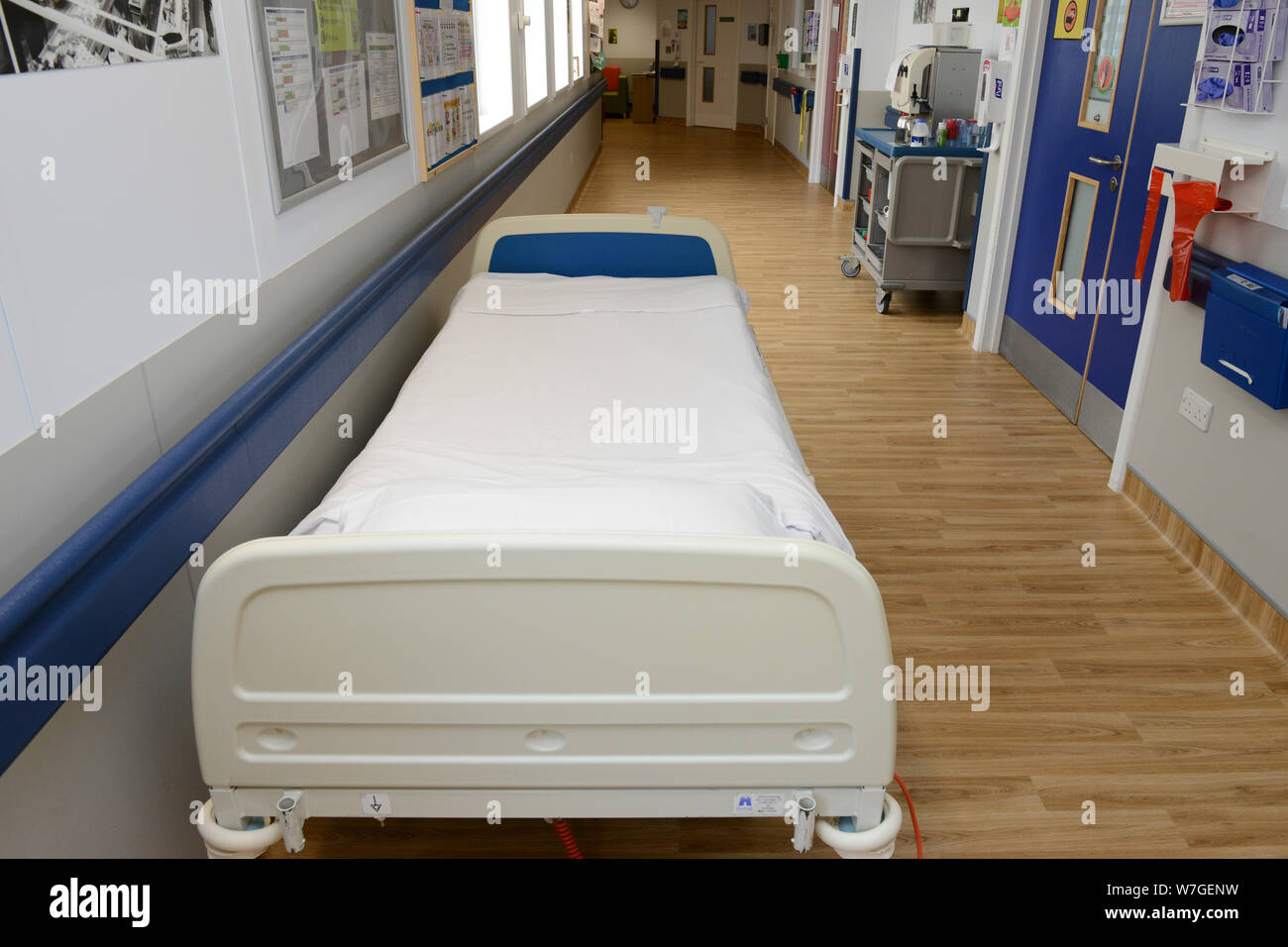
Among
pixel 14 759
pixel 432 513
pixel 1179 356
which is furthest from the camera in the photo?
pixel 1179 356

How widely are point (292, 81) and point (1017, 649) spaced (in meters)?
2.24

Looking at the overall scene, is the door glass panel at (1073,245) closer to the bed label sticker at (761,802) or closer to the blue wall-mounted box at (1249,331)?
the blue wall-mounted box at (1249,331)

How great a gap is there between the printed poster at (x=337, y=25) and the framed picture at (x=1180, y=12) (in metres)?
2.49

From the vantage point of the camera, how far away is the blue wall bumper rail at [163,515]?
3.70 ft

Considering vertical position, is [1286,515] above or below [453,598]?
below

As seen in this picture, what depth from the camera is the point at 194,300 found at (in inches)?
62.9

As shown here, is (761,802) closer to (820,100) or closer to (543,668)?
(543,668)

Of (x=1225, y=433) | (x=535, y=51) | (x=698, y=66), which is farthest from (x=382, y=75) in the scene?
(x=698, y=66)

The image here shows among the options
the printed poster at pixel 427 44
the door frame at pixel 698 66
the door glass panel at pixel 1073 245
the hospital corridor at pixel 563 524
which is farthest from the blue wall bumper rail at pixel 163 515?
the door frame at pixel 698 66

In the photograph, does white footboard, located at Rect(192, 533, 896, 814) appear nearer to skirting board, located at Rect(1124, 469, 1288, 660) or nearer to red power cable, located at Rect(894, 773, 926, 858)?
red power cable, located at Rect(894, 773, 926, 858)

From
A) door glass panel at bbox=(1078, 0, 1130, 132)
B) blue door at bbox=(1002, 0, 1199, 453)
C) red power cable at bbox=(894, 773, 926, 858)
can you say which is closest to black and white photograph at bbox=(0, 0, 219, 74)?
red power cable at bbox=(894, 773, 926, 858)

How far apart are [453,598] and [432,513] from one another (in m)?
0.26
